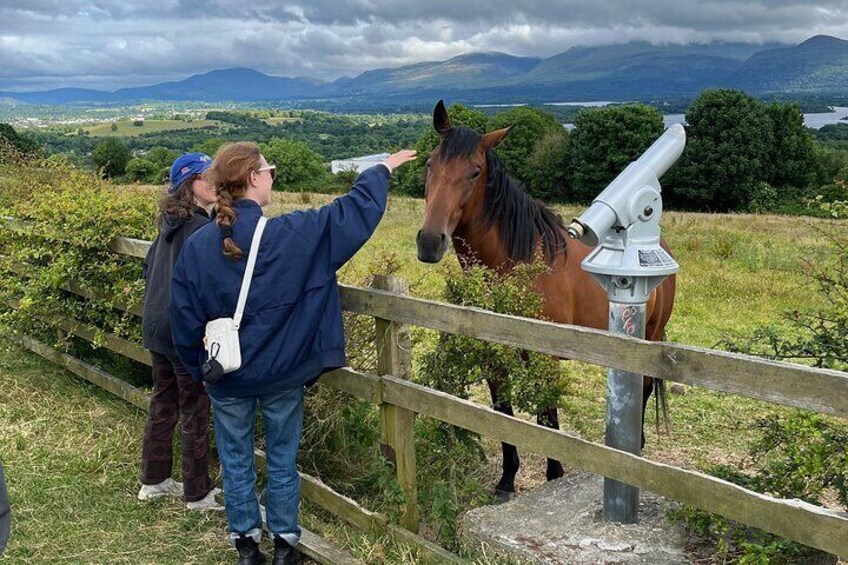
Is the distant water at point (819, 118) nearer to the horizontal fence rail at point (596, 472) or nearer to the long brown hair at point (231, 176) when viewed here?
the horizontal fence rail at point (596, 472)

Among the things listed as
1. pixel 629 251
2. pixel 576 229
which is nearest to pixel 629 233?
pixel 629 251

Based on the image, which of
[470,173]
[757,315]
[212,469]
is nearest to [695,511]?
[470,173]

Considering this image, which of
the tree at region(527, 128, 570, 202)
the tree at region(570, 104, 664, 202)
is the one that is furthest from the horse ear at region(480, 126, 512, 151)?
the tree at region(527, 128, 570, 202)

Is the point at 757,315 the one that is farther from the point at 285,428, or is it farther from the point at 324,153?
the point at 324,153

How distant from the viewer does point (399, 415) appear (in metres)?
3.79

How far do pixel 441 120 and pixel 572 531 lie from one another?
2564 mm

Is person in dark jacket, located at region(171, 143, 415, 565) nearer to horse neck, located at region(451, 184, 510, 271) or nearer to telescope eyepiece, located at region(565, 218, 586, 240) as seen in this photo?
telescope eyepiece, located at region(565, 218, 586, 240)

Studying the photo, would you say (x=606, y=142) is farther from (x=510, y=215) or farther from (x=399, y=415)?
(x=399, y=415)

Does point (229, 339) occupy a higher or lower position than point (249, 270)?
lower

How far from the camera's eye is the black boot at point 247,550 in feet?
12.4

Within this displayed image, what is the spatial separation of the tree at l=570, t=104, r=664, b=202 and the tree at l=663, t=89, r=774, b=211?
404 cm

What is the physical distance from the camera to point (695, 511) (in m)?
3.17

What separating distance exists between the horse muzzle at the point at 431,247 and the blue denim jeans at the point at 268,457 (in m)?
1.02

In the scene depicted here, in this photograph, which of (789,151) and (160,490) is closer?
(160,490)
